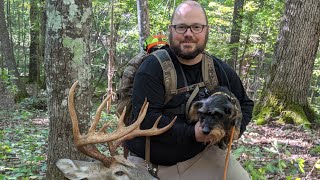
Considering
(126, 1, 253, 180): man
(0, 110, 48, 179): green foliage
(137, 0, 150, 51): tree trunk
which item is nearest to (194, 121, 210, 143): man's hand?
(126, 1, 253, 180): man

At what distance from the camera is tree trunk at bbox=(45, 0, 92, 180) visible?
12.7 ft

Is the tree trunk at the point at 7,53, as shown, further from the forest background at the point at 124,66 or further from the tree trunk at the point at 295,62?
the tree trunk at the point at 295,62

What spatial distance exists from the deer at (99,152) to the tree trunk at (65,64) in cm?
74

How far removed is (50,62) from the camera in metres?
3.93

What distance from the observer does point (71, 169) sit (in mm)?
3293

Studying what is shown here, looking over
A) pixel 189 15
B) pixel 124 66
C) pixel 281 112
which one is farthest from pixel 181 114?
pixel 281 112

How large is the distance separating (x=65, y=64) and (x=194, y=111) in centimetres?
148

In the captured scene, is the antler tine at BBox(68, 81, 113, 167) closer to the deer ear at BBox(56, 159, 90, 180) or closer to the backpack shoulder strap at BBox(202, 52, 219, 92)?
the deer ear at BBox(56, 159, 90, 180)

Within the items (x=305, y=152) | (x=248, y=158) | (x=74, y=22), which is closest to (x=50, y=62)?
(x=74, y=22)

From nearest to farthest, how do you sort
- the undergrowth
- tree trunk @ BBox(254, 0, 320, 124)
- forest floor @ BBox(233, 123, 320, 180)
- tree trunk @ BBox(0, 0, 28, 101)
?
the undergrowth
forest floor @ BBox(233, 123, 320, 180)
tree trunk @ BBox(254, 0, 320, 124)
tree trunk @ BBox(0, 0, 28, 101)

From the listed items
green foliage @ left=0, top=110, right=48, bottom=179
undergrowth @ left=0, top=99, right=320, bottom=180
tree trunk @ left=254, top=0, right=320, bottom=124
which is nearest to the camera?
undergrowth @ left=0, top=99, right=320, bottom=180

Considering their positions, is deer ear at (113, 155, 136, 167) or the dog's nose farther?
deer ear at (113, 155, 136, 167)

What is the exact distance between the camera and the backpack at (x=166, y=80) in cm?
347

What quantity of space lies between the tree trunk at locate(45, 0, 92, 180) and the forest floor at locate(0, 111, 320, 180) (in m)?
1.21
